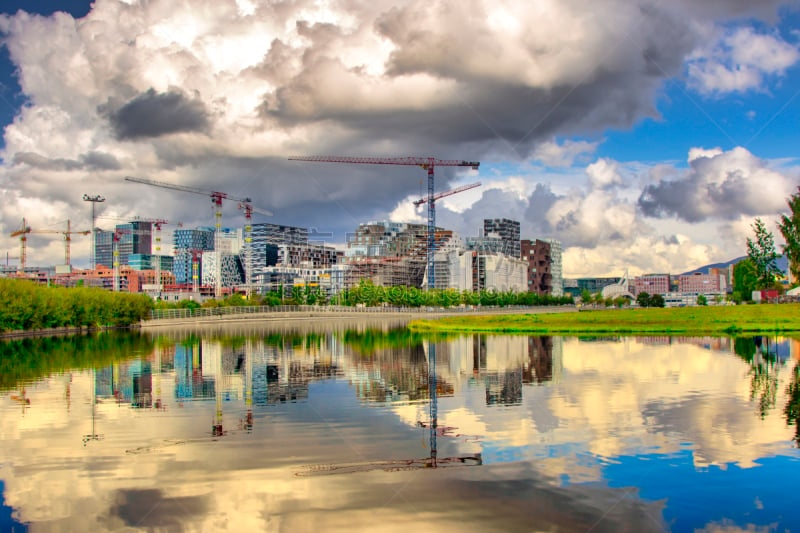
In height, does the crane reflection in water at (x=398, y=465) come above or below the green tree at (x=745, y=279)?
below

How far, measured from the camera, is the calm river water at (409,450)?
1463cm

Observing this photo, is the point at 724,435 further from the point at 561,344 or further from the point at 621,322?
the point at 621,322

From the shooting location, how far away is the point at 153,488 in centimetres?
1653

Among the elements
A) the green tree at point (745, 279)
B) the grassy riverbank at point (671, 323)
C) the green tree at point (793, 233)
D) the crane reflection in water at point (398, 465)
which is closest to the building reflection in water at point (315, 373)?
the crane reflection in water at point (398, 465)

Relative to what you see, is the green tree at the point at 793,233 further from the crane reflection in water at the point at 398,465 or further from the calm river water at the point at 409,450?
the crane reflection in water at the point at 398,465

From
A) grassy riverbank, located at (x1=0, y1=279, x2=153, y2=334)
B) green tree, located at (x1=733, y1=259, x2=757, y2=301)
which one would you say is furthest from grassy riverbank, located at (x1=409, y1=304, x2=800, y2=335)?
grassy riverbank, located at (x1=0, y1=279, x2=153, y2=334)

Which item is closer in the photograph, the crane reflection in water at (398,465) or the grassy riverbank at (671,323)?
the crane reflection in water at (398,465)

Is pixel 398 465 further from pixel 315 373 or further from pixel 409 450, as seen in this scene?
pixel 315 373

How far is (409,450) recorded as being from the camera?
20.1m

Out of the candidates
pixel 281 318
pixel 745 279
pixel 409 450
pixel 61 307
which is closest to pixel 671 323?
pixel 745 279

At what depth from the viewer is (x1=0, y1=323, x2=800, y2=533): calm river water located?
48.0ft

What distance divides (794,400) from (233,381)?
87.3 feet

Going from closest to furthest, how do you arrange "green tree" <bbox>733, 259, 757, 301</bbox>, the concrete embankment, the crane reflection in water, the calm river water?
the calm river water < the crane reflection in water < the concrete embankment < "green tree" <bbox>733, 259, 757, 301</bbox>

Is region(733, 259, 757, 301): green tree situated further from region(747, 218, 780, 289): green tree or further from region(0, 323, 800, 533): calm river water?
region(0, 323, 800, 533): calm river water
